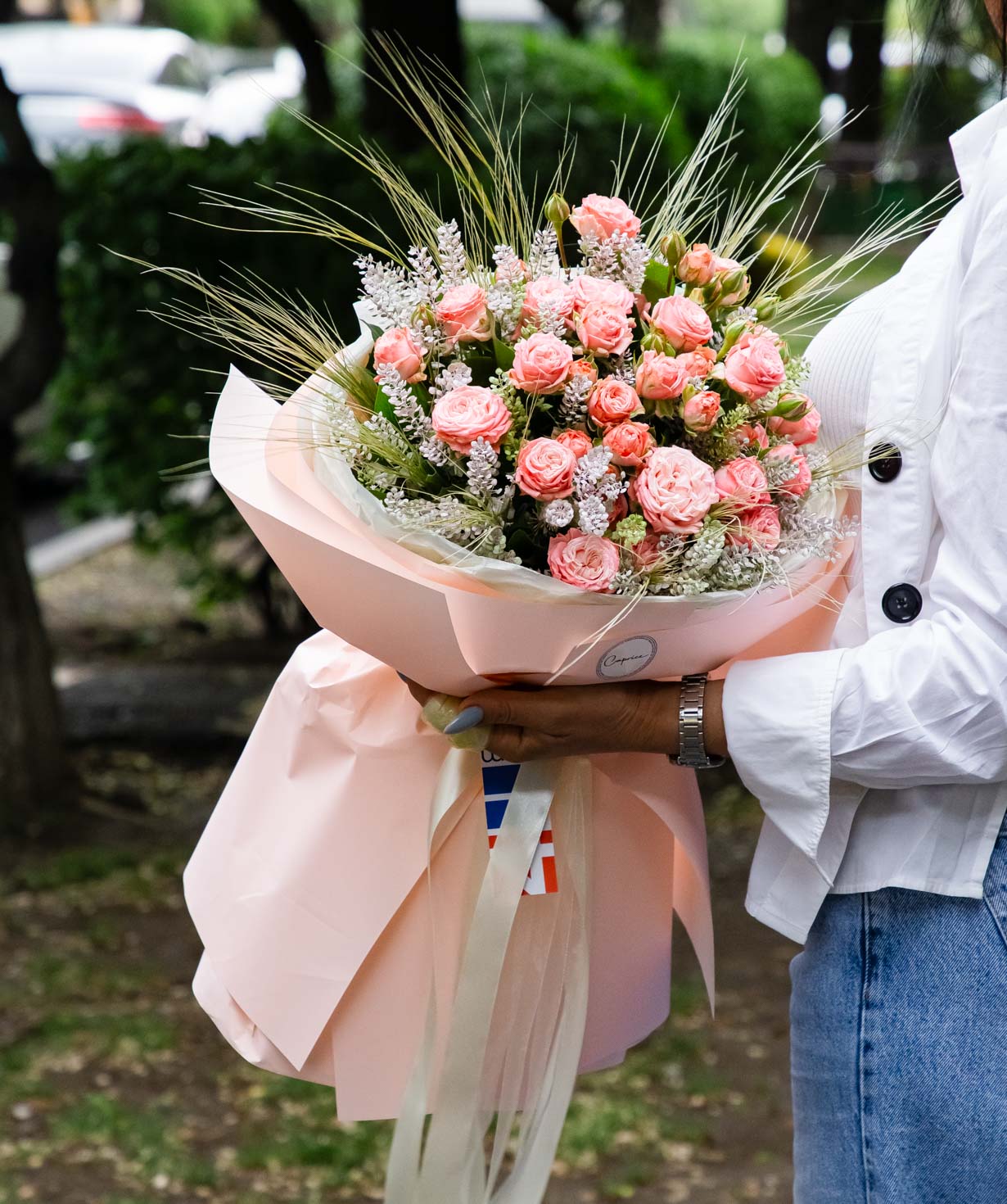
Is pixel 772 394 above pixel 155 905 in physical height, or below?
above

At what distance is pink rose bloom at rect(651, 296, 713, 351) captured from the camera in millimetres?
1635

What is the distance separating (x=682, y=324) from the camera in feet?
5.37

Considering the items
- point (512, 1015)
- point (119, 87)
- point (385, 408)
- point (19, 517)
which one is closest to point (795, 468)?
point (385, 408)

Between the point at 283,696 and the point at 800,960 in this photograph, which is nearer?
the point at 800,960

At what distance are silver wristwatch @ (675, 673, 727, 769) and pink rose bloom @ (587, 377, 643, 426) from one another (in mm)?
333

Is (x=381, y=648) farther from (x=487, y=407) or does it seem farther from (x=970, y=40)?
(x=970, y=40)

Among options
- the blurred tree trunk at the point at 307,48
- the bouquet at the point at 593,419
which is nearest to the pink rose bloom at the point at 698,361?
the bouquet at the point at 593,419

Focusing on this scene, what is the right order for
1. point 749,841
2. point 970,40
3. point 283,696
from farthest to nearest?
point 749,841 < point 970,40 < point 283,696

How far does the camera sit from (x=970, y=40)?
2133mm

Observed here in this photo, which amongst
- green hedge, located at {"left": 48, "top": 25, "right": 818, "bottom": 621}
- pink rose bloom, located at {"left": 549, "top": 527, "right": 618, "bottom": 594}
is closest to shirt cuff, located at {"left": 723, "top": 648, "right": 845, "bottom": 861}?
pink rose bloom, located at {"left": 549, "top": 527, "right": 618, "bottom": 594}

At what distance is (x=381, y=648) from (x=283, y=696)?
28 cm

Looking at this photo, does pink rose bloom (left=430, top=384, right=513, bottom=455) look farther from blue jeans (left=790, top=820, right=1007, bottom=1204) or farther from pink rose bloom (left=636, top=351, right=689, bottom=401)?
blue jeans (left=790, top=820, right=1007, bottom=1204)

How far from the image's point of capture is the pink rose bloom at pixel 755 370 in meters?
1.60

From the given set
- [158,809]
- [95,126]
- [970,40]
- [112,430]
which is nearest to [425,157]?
[112,430]
